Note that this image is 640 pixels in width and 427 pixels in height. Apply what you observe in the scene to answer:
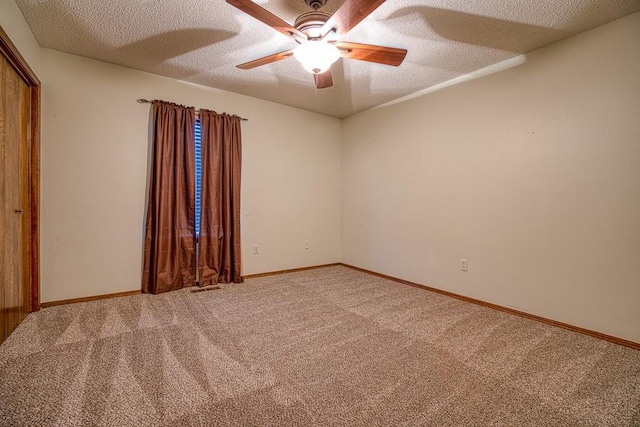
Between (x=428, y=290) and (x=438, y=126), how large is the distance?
6.41 ft

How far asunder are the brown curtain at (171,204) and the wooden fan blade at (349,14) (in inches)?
85.8

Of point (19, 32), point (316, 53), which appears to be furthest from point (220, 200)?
point (316, 53)

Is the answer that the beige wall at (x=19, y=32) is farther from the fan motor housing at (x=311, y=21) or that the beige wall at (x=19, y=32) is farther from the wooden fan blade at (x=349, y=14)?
the wooden fan blade at (x=349, y=14)

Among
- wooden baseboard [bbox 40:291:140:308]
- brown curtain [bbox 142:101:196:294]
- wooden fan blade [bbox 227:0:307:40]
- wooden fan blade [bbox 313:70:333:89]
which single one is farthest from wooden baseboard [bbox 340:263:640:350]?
→ wooden baseboard [bbox 40:291:140:308]

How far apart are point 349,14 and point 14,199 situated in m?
2.82

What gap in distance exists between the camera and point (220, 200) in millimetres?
3635

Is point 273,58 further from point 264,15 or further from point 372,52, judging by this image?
point 372,52

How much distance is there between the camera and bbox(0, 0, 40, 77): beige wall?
1959 mm

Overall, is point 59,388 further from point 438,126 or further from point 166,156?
point 438,126

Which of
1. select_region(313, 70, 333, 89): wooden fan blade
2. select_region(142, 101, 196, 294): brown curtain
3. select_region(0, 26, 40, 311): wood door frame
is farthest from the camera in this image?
select_region(142, 101, 196, 294): brown curtain

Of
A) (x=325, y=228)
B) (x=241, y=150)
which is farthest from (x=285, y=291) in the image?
(x=241, y=150)

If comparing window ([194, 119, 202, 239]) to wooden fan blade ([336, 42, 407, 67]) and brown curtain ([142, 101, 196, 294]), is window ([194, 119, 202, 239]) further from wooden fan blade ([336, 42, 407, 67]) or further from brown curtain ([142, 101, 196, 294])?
wooden fan blade ([336, 42, 407, 67])

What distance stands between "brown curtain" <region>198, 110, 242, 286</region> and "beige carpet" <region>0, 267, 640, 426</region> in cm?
79

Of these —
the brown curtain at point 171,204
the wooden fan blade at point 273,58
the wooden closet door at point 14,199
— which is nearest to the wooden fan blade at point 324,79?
the wooden fan blade at point 273,58
